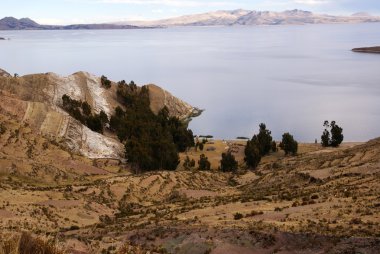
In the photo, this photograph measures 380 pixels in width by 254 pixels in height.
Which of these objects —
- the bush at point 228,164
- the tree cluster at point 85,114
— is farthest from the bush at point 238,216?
the tree cluster at point 85,114

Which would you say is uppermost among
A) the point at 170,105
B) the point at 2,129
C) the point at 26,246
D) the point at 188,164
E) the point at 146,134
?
the point at 26,246

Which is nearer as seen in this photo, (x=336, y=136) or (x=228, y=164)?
(x=228, y=164)

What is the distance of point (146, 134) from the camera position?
266 ft

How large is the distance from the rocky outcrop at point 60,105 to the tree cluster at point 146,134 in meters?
3.10

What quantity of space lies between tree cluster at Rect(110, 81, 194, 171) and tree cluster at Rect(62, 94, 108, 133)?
2560 mm

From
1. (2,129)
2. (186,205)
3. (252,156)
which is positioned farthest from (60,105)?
(186,205)

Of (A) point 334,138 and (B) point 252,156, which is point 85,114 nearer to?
(B) point 252,156

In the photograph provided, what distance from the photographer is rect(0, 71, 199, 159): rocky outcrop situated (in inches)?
3017

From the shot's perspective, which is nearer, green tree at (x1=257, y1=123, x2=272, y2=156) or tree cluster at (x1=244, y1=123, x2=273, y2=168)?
tree cluster at (x1=244, y1=123, x2=273, y2=168)

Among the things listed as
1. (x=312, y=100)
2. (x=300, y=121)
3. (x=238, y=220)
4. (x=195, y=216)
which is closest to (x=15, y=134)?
(x=195, y=216)

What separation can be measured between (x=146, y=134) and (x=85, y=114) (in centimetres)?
2196

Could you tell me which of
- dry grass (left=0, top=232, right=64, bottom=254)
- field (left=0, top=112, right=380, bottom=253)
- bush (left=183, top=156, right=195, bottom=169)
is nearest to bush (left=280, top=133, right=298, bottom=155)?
bush (left=183, top=156, right=195, bottom=169)

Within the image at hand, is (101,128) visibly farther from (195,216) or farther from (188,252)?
(188,252)

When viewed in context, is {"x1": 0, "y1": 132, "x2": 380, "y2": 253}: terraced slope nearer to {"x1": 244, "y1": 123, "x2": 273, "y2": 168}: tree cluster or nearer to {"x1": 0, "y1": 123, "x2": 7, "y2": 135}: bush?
{"x1": 0, "y1": 123, "x2": 7, "y2": 135}: bush
